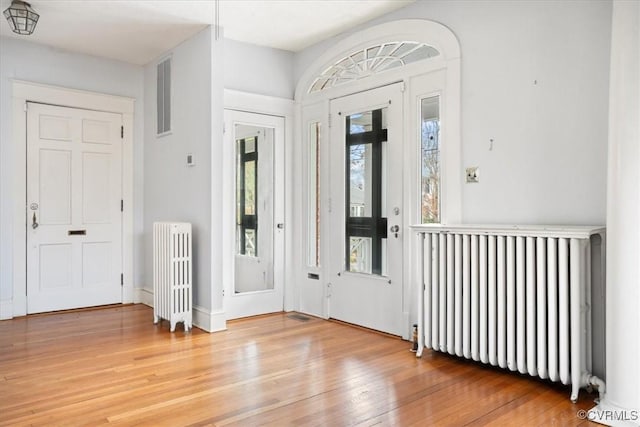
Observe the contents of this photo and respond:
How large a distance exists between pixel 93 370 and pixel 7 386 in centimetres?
47

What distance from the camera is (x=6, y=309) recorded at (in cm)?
451

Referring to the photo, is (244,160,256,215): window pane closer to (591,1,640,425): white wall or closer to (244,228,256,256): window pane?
(244,228,256,256): window pane

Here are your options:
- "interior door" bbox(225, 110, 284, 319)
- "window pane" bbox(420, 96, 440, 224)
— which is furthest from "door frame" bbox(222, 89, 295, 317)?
"window pane" bbox(420, 96, 440, 224)

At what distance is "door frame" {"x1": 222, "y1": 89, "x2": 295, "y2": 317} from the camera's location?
177 inches

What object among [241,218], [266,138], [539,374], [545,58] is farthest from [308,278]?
[545,58]

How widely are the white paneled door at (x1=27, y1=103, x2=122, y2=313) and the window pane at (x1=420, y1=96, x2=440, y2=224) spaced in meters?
3.43

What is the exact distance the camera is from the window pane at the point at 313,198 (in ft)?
15.4

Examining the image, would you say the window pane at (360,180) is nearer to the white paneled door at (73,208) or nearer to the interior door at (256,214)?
the interior door at (256,214)

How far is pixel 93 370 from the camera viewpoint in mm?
3102

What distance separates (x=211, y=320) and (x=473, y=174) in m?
2.47

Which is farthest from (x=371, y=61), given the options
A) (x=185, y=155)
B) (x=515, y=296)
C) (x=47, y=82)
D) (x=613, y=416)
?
(x=47, y=82)

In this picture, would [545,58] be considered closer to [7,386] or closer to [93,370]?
[93,370]

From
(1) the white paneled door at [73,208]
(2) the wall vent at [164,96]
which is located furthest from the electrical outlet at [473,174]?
(1) the white paneled door at [73,208]

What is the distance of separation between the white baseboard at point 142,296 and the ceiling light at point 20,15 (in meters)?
2.82
